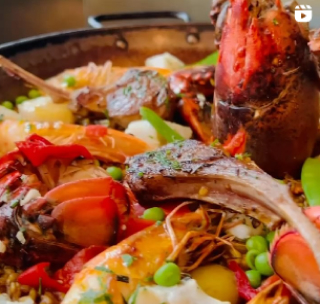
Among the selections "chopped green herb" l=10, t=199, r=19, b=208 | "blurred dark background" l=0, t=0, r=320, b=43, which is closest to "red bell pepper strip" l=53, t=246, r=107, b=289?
"chopped green herb" l=10, t=199, r=19, b=208

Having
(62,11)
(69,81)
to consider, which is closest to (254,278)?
(69,81)

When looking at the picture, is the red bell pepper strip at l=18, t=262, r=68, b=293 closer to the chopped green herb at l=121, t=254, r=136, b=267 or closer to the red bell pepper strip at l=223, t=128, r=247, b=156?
the chopped green herb at l=121, t=254, r=136, b=267

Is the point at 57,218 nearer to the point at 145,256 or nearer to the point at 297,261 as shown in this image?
the point at 145,256

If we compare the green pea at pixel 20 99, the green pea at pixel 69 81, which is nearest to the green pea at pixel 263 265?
the green pea at pixel 69 81

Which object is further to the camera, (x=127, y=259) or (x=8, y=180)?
(x=8, y=180)

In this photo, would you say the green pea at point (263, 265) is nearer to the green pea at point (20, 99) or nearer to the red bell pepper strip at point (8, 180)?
the red bell pepper strip at point (8, 180)
